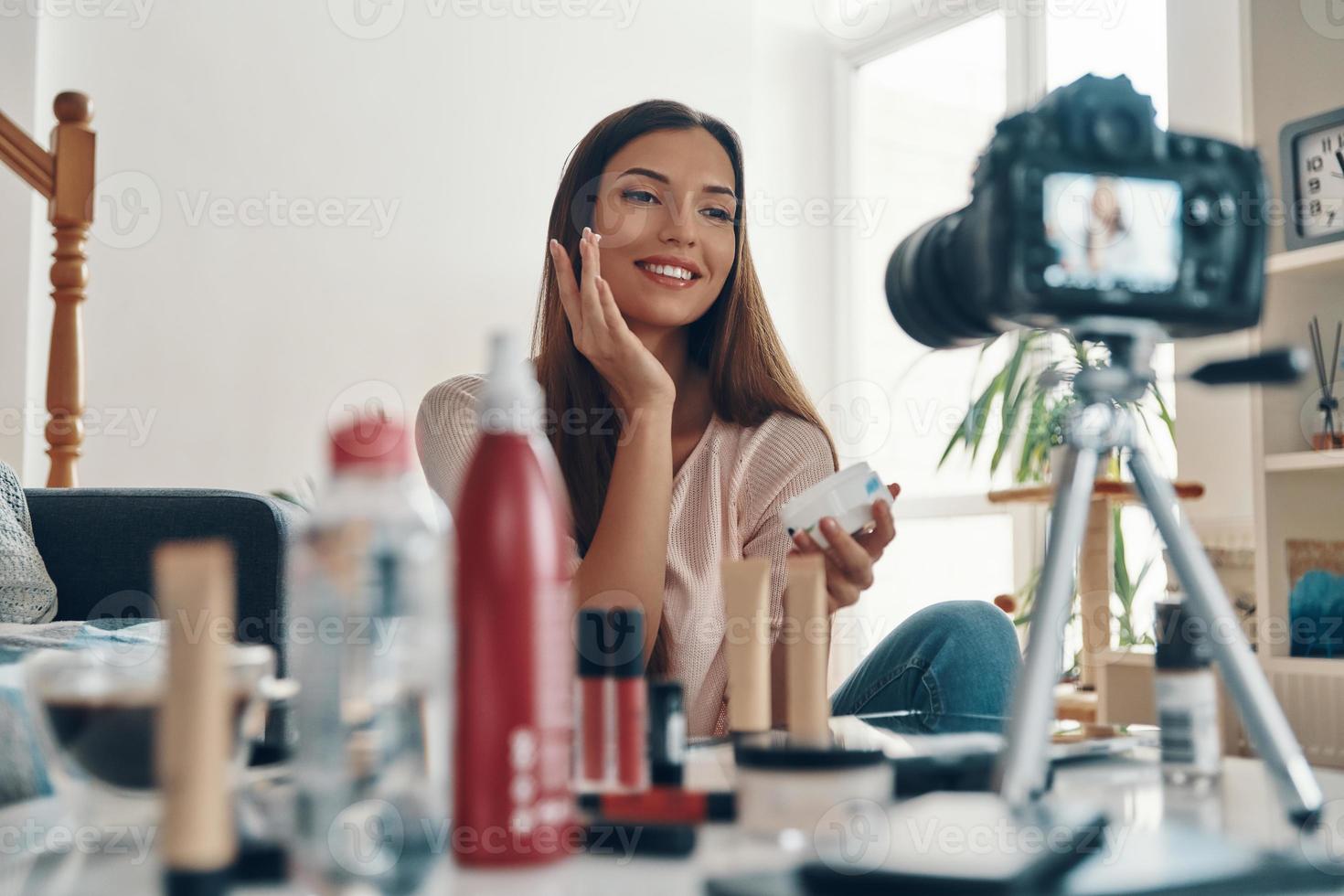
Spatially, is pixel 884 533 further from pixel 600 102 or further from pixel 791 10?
pixel 791 10

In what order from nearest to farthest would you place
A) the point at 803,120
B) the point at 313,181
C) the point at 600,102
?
the point at 313,181
the point at 600,102
the point at 803,120

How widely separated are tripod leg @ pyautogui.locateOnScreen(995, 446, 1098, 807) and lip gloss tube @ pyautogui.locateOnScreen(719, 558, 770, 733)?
147 millimetres

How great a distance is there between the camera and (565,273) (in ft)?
4.23

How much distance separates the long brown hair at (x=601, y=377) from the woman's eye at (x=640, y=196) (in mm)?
43

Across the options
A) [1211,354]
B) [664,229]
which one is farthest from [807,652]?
[1211,354]

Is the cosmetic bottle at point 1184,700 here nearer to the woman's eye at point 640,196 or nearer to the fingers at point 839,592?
the fingers at point 839,592

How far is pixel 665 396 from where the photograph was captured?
1.28 m

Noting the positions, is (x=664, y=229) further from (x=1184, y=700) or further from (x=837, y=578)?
(x=1184, y=700)

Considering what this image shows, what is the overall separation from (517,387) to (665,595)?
923mm

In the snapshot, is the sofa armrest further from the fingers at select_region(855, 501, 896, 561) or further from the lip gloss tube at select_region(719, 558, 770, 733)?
the lip gloss tube at select_region(719, 558, 770, 733)

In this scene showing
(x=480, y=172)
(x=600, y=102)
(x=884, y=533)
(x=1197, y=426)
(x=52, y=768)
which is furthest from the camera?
(x=600, y=102)

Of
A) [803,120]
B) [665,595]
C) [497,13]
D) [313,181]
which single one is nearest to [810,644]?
[665,595]

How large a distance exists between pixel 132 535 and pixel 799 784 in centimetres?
115

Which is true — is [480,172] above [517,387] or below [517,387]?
above
